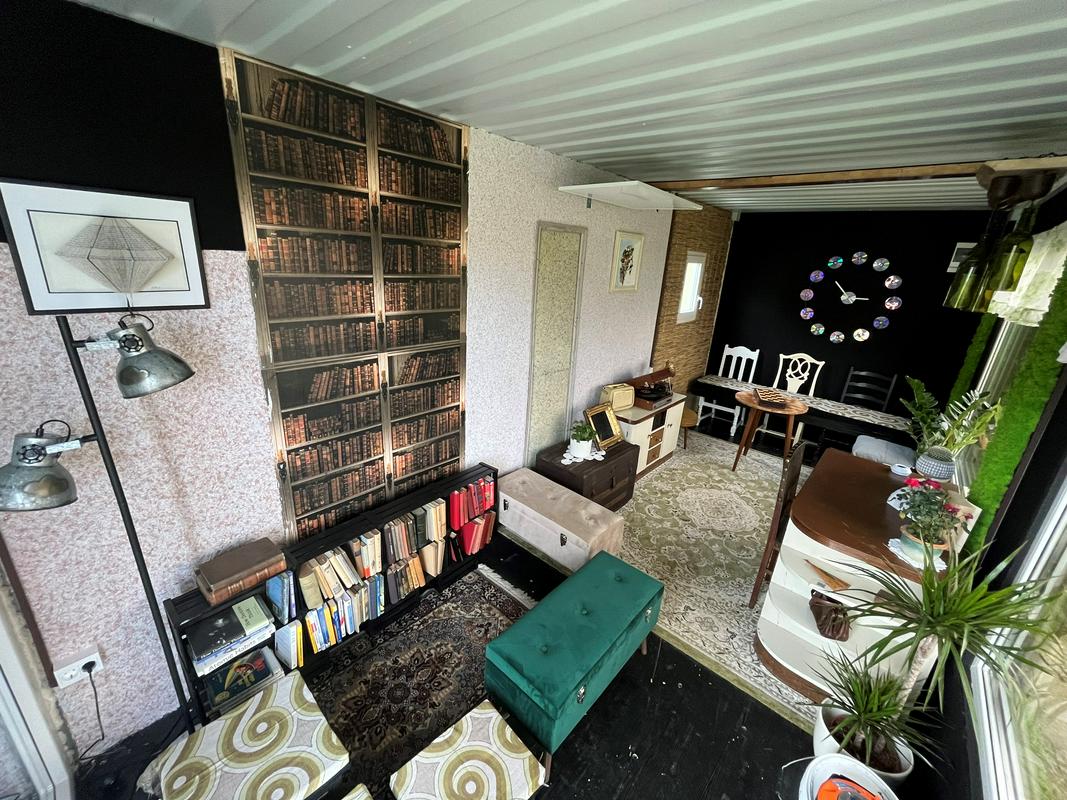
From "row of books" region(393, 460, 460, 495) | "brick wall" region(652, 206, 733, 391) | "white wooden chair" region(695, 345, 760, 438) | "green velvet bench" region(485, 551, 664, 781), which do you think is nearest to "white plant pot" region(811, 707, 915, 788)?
"green velvet bench" region(485, 551, 664, 781)

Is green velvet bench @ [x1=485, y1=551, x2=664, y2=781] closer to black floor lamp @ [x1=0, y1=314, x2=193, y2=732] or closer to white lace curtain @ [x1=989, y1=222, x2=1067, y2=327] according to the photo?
black floor lamp @ [x1=0, y1=314, x2=193, y2=732]

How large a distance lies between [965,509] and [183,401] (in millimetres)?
3488

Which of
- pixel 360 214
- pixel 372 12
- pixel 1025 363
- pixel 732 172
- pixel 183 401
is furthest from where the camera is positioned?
pixel 732 172

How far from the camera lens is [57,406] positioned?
1364 millimetres

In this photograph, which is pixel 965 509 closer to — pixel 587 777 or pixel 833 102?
pixel 833 102

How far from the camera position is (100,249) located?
1342mm

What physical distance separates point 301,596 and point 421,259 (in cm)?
180

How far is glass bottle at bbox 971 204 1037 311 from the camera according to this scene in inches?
67.1

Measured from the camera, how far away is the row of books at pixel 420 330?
2.20m

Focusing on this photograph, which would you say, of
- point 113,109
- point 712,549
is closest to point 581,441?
point 712,549

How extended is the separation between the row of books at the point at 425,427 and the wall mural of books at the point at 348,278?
0.4 inches

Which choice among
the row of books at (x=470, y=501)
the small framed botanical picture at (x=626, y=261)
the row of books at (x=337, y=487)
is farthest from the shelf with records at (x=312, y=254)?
the small framed botanical picture at (x=626, y=261)

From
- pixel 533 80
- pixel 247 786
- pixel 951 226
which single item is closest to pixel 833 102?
pixel 533 80

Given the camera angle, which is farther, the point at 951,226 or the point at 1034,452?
the point at 951,226
